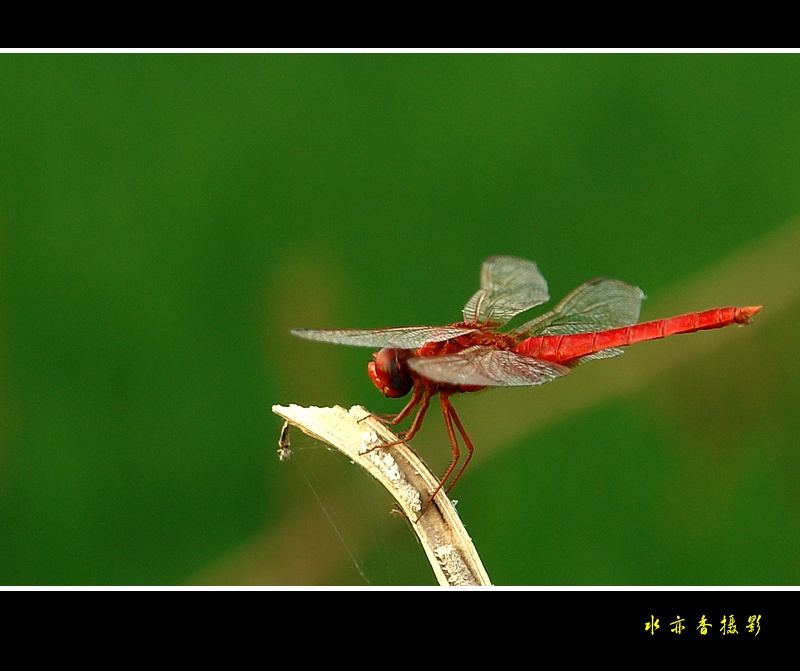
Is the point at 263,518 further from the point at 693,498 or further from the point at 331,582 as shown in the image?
the point at 693,498

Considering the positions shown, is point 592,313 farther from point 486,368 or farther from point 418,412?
point 418,412

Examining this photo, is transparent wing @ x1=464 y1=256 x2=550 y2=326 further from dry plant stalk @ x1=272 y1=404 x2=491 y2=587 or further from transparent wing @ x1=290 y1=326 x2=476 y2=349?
dry plant stalk @ x1=272 y1=404 x2=491 y2=587

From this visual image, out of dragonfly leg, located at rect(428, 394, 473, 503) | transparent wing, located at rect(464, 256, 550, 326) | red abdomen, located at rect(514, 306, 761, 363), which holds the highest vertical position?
transparent wing, located at rect(464, 256, 550, 326)

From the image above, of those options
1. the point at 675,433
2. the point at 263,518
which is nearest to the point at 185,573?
the point at 263,518

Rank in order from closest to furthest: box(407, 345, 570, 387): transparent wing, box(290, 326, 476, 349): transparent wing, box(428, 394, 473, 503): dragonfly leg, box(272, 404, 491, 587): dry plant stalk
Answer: box(272, 404, 491, 587): dry plant stalk < box(290, 326, 476, 349): transparent wing < box(407, 345, 570, 387): transparent wing < box(428, 394, 473, 503): dragonfly leg

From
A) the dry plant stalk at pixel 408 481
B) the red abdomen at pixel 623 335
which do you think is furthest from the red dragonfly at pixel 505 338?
the dry plant stalk at pixel 408 481

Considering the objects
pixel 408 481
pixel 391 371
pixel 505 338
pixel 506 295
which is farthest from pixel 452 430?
pixel 408 481

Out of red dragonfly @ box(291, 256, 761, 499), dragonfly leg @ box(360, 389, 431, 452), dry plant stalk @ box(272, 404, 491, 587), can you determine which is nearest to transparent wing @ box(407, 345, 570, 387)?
red dragonfly @ box(291, 256, 761, 499)
